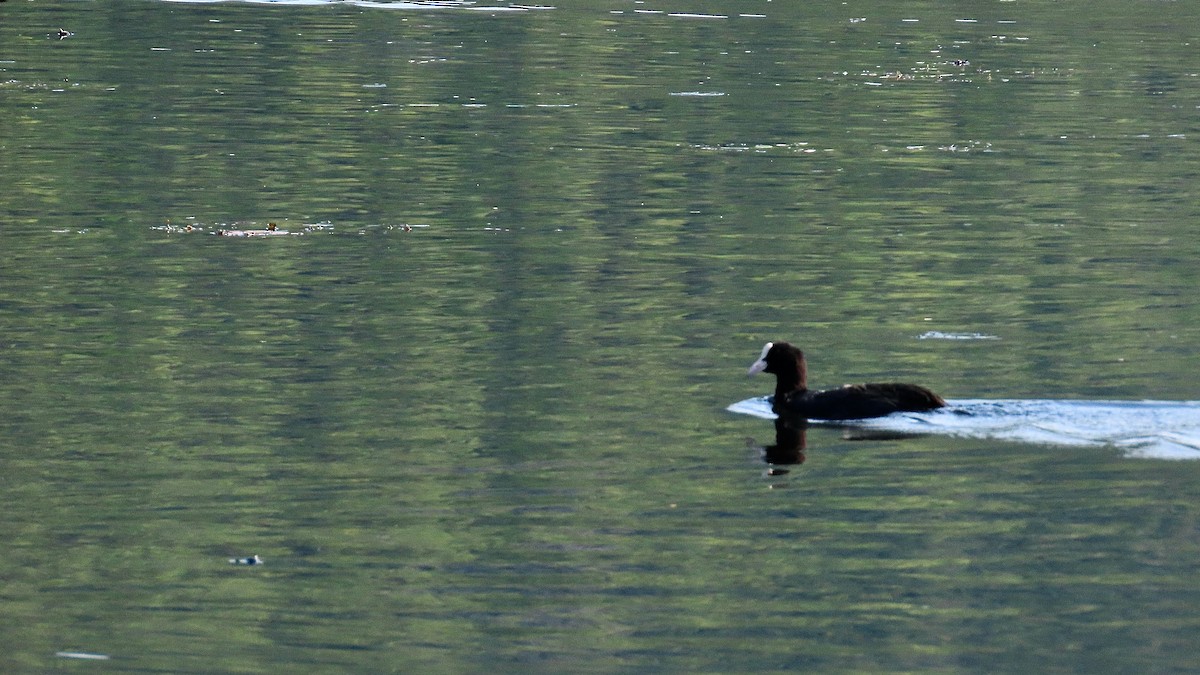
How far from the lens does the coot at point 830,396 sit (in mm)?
16328

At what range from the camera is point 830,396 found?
1672 cm

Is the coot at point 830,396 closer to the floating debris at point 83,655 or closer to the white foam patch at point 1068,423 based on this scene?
the white foam patch at point 1068,423

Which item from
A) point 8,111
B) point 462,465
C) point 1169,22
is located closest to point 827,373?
point 462,465

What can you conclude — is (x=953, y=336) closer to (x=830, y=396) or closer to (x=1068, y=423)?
(x=830, y=396)

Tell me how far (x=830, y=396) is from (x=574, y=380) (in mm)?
2129

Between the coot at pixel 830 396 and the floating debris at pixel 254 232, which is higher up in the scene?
the coot at pixel 830 396

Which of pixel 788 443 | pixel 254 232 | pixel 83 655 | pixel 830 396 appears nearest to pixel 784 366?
pixel 830 396

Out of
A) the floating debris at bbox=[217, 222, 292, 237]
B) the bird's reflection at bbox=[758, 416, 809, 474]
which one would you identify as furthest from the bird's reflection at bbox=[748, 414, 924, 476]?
the floating debris at bbox=[217, 222, 292, 237]

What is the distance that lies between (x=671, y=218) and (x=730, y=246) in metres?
2.75

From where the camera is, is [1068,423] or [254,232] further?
[254,232]

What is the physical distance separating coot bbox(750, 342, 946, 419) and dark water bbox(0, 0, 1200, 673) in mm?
434

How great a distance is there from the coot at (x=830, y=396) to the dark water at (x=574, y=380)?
0.43 meters

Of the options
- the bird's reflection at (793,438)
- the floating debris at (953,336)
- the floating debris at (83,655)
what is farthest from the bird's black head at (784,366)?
the floating debris at (83,655)

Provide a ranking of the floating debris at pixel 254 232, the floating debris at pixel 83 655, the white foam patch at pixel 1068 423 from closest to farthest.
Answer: the floating debris at pixel 83 655, the white foam patch at pixel 1068 423, the floating debris at pixel 254 232
